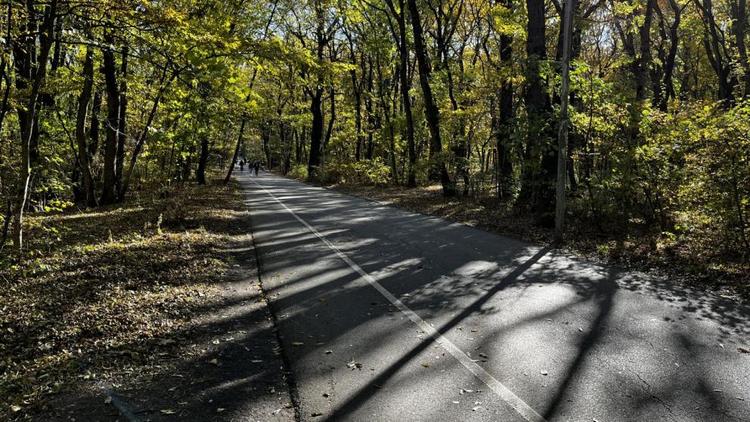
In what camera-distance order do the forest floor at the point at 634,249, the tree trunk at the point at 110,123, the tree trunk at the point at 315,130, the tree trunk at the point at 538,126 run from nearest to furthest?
the forest floor at the point at 634,249 < the tree trunk at the point at 538,126 < the tree trunk at the point at 110,123 < the tree trunk at the point at 315,130

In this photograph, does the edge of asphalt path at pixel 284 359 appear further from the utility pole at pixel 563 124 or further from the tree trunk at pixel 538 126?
the tree trunk at pixel 538 126

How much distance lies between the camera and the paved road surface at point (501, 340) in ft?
12.9

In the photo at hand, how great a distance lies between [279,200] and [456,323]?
55.9 feet

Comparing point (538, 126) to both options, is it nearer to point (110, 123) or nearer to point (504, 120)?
point (504, 120)

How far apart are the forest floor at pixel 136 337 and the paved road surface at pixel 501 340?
486 millimetres

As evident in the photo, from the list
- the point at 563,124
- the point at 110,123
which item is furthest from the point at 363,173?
the point at 563,124

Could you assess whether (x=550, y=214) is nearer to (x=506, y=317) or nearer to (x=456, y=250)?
(x=456, y=250)

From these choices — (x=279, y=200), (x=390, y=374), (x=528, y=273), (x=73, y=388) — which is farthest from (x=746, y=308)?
(x=279, y=200)

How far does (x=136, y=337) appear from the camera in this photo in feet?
17.7

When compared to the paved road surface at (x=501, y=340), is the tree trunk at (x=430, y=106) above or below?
above

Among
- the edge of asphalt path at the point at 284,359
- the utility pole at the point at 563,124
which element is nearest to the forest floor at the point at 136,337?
the edge of asphalt path at the point at 284,359

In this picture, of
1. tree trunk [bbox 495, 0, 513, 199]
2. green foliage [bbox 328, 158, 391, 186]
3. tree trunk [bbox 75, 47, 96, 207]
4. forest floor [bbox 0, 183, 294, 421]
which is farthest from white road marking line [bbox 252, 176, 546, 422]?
green foliage [bbox 328, 158, 391, 186]

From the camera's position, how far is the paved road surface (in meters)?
3.93

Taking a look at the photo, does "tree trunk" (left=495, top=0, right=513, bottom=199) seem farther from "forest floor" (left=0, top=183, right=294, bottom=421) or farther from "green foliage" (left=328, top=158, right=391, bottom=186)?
"green foliage" (left=328, top=158, right=391, bottom=186)
